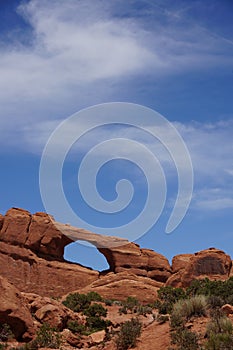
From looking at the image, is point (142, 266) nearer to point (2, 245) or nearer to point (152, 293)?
point (152, 293)

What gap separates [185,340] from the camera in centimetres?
1465

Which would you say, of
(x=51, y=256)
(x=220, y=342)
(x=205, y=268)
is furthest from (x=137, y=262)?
(x=220, y=342)

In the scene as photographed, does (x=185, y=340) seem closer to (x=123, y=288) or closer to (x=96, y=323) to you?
(x=96, y=323)

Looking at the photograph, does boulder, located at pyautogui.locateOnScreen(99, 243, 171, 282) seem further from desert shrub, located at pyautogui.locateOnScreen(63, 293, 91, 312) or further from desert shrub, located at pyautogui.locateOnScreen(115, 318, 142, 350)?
desert shrub, located at pyautogui.locateOnScreen(115, 318, 142, 350)

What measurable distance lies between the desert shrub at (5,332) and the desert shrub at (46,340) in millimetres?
1040

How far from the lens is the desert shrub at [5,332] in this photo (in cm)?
1902

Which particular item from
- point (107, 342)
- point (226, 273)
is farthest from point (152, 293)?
point (107, 342)

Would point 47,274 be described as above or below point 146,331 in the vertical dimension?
above

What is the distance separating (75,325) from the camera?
22.5 m

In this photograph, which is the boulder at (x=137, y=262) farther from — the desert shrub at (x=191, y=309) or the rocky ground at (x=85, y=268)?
the desert shrub at (x=191, y=309)

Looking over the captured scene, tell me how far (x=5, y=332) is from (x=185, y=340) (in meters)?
7.76

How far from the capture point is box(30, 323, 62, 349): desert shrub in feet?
58.2

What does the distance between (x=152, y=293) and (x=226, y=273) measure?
9.16 metres

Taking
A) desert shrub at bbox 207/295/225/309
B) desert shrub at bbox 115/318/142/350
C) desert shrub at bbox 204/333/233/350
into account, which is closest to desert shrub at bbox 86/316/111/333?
desert shrub at bbox 207/295/225/309
